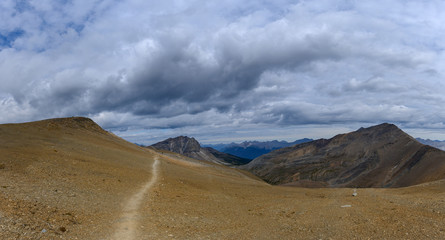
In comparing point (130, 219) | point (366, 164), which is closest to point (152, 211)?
point (130, 219)

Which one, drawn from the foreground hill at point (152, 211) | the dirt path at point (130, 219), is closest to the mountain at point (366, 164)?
the foreground hill at point (152, 211)

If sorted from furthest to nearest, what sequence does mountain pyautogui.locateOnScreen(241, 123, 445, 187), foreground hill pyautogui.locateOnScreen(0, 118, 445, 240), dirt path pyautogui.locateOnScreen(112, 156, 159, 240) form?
mountain pyautogui.locateOnScreen(241, 123, 445, 187) < foreground hill pyautogui.locateOnScreen(0, 118, 445, 240) < dirt path pyautogui.locateOnScreen(112, 156, 159, 240)

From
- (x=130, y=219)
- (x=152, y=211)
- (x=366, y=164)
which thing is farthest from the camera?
(x=366, y=164)

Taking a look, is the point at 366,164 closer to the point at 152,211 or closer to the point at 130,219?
the point at 152,211

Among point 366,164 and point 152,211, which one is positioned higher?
point 152,211

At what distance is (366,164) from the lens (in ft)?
427

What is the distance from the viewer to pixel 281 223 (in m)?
18.4

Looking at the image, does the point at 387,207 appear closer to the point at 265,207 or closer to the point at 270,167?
the point at 265,207

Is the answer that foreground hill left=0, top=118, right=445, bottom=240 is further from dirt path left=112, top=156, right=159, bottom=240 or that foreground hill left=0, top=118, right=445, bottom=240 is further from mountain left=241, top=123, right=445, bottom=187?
mountain left=241, top=123, right=445, bottom=187

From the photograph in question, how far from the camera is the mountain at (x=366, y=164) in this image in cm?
8681

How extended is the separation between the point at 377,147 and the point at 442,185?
128828 mm

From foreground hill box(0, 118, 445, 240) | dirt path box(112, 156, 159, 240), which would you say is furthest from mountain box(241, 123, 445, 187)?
dirt path box(112, 156, 159, 240)

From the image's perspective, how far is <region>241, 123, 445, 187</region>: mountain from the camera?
285ft

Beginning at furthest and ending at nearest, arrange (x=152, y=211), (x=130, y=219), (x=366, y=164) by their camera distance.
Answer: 1. (x=366, y=164)
2. (x=152, y=211)
3. (x=130, y=219)
